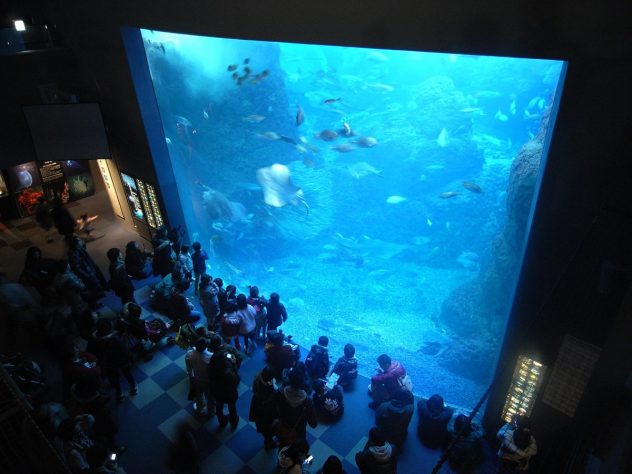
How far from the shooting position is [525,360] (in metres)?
5.36

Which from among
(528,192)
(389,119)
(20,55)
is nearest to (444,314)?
(528,192)

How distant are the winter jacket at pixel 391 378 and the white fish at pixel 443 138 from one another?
1030 cm

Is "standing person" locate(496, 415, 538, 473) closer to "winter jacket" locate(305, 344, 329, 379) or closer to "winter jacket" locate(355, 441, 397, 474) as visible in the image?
"winter jacket" locate(355, 441, 397, 474)

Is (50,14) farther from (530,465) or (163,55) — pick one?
(530,465)

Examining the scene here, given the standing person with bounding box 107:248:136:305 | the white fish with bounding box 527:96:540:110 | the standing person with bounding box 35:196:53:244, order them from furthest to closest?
the white fish with bounding box 527:96:540:110 < the standing person with bounding box 35:196:53:244 < the standing person with bounding box 107:248:136:305

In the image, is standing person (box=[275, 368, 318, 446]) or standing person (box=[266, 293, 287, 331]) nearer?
standing person (box=[275, 368, 318, 446])

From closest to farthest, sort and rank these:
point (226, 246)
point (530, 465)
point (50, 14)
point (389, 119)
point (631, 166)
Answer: point (631, 166) → point (530, 465) → point (50, 14) → point (226, 246) → point (389, 119)

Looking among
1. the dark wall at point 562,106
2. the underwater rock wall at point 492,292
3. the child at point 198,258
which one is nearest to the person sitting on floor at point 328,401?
the dark wall at point 562,106

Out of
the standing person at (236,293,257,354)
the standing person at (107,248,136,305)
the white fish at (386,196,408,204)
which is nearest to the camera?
the standing person at (236,293,257,354)

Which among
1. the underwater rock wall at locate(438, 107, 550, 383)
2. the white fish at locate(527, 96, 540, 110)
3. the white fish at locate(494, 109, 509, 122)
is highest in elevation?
the white fish at locate(527, 96, 540, 110)

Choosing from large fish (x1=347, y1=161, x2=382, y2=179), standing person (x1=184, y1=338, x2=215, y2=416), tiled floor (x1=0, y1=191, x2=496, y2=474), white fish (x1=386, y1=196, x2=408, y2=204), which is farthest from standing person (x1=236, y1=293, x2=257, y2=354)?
white fish (x1=386, y1=196, x2=408, y2=204)

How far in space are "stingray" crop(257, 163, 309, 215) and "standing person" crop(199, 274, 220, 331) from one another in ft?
15.7

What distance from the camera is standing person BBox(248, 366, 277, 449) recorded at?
5.04 m

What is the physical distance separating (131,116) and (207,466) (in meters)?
7.60
